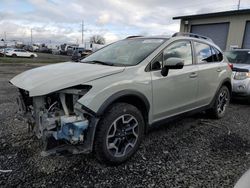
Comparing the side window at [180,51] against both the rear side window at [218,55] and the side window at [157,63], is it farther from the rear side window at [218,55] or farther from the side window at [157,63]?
the rear side window at [218,55]

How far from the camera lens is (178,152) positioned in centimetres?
340

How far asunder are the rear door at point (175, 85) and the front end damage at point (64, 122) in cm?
109

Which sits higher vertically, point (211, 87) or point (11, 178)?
point (211, 87)

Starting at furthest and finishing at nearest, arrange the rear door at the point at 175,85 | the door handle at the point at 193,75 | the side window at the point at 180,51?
the door handle at the point at 193,75, the side window at the point at 180,51, the rear door at the point at 175,85

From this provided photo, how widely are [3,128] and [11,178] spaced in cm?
168

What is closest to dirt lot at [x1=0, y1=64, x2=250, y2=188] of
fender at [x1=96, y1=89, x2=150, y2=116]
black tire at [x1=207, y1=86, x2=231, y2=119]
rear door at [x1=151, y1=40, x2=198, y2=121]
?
rear door at [x1=151, y1=40, x2=198, y2=121]

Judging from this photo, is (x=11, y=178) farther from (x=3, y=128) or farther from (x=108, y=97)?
(x=3, y=128)

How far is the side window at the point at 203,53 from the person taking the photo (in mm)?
4213

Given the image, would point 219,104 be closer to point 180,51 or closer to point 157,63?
point 180,51

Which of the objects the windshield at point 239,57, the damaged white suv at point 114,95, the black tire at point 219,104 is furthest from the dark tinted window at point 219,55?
the windshield at point 239,57

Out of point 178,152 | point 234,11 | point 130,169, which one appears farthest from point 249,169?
point 234,11

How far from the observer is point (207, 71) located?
430cm

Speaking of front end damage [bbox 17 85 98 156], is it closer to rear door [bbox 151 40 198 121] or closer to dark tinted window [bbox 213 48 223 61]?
rear door [bbox 151 40 198 121]

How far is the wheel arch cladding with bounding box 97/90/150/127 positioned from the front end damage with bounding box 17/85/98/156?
0.64 ft
